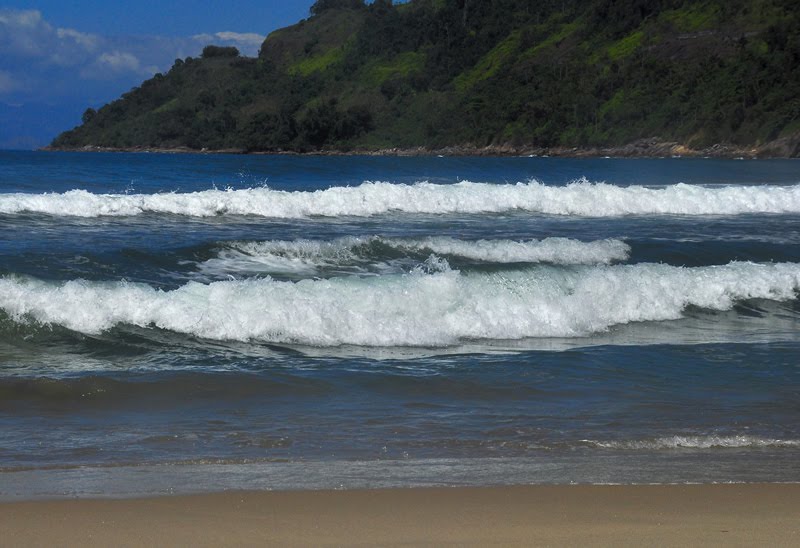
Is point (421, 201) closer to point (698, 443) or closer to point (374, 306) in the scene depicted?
point (374, 306)

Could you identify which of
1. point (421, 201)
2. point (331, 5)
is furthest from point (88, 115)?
point (421, 201)

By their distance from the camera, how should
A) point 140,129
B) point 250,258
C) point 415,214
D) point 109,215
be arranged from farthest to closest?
point 140,129, point 415,214, point 109,215, point 250,258

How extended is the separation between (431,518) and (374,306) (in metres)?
5.90

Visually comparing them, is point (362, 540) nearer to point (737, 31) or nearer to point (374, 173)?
point (374, 173)

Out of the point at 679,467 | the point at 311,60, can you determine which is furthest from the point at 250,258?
the point at 311,60

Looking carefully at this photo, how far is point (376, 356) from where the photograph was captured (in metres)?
9.20

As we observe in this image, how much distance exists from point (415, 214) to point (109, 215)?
21.4 ft

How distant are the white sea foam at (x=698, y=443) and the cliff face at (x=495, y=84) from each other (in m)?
74.8

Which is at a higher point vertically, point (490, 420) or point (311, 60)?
point (311, 60)

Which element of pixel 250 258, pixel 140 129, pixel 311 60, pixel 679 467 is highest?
pixel 311 60

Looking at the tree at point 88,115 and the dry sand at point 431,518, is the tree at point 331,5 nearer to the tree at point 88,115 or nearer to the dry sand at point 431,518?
the tree at point 88,115

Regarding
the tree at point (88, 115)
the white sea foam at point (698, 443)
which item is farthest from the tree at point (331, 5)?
the white sea foam at point (698, 443)

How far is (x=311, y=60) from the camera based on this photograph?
160125mm

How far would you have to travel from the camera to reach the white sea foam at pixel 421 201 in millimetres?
18875
